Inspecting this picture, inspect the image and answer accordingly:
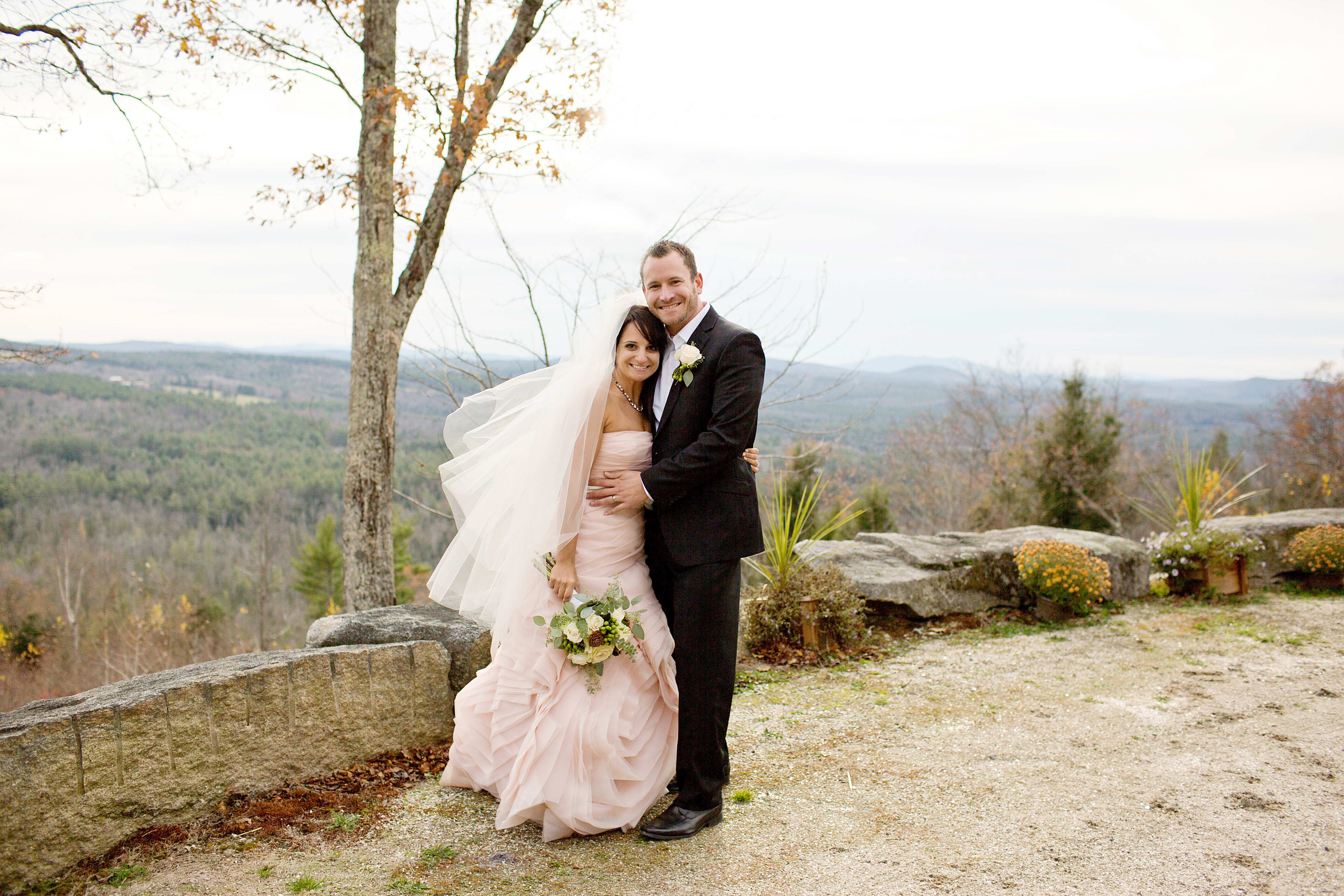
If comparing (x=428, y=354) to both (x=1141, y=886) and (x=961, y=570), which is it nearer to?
(x=961, y=570)

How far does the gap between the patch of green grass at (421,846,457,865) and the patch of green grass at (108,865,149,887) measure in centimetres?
100

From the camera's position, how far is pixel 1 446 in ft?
200

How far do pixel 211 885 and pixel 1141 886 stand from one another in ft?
11.1

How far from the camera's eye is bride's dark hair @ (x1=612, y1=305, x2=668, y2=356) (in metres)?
3.60

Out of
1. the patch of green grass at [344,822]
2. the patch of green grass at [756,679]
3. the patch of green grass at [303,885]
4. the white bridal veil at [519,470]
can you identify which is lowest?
the patch of green grass at [756,679]

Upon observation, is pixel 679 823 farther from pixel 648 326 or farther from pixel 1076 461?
pixel 1076 461

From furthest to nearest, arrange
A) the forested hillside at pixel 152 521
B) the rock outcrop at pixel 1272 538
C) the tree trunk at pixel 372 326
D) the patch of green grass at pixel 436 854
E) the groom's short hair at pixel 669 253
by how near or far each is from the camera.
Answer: the forested hillside at pixel 152 521, the rock outcrop at pixel 1272 538, the tree trunk at pixel 372 326, the groom's short hair at pixel 669 253, the patch of green grass at pixel 436 854

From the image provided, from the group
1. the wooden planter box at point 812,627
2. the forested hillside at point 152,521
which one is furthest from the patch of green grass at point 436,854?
the forested hillside at point 152,521

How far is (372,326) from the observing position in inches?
260

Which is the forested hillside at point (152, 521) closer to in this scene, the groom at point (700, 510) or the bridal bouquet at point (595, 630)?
the bridal bouquet at point (595, 630)

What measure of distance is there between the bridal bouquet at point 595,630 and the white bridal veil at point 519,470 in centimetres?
29

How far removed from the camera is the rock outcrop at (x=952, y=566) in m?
7.10

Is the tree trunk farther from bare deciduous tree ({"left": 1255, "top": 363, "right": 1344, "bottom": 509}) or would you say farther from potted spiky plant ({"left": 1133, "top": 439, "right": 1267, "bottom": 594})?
bare deciduous tree ({"left": 1255, "top": 363, "right": 1344, "bottom": 509})

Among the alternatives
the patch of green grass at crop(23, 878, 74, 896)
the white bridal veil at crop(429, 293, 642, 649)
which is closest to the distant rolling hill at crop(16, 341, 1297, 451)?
the white bridal veil at crop(429, 293, 642, 649)
